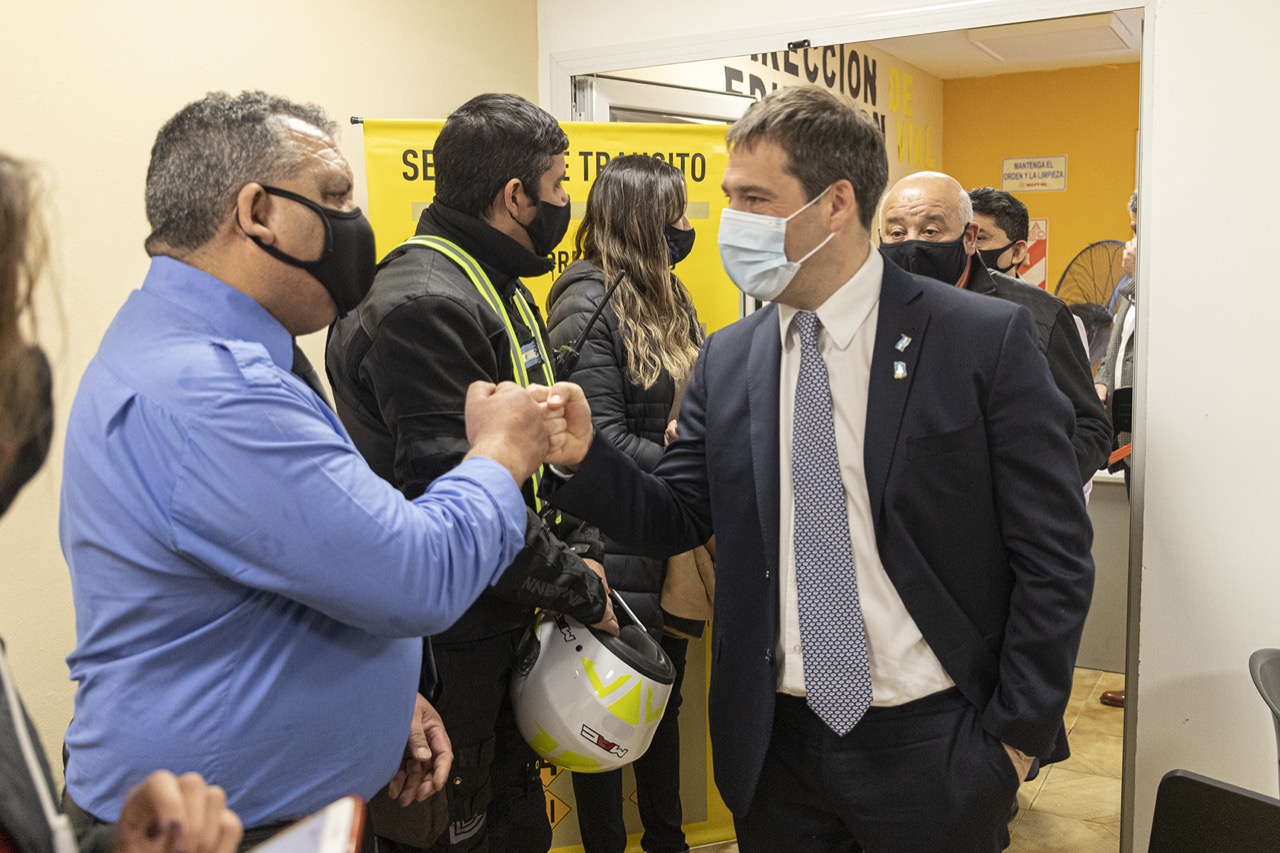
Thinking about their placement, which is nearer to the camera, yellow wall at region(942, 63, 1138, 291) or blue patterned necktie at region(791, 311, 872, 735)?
blue patterned necktie at region(791, 311, 872, 735)

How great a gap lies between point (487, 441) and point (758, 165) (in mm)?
614

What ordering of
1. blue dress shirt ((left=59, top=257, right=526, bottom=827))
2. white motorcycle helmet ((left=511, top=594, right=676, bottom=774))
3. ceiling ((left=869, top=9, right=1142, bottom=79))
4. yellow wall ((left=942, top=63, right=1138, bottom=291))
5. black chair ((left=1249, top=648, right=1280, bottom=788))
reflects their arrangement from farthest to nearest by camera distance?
yellow wall ((left=942, top=63, right=1138, bottom=291)), ceiling ((left=869, top=9, right=1142, bottom=79)), black chair ((left=1249, top=648, right=1280, bottom=788)), white motorcycle helmet ((left=511, top=594, right=676, bottom=774)), blue dress shirt ((left=59, top=257, right=526, bottom=827))

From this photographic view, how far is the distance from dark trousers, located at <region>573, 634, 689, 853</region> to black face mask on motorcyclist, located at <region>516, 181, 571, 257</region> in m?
1.27

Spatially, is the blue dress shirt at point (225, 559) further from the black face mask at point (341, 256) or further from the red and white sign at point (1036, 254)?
the red and white sign at point (1036, 254)

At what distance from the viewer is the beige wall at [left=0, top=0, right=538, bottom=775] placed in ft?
7.50

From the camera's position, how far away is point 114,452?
3.95 ft

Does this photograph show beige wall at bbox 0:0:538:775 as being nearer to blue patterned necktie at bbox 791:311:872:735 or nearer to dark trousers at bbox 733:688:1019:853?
blue patterned necktie at bbox 791:311:872:735

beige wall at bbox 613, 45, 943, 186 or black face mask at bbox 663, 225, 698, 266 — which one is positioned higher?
beige wall at bbox 613, 45, 943, 186

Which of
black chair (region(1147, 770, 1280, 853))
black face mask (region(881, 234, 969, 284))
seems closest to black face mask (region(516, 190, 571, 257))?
black face mask (region(881, 234, 969, 284))

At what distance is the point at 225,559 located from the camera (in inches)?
47.0

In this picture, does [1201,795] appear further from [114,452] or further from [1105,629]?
[1105,629]

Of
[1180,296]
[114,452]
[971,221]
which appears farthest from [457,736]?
[1180,296]

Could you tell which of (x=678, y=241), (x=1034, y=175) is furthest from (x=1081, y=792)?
(x=678, y=241)

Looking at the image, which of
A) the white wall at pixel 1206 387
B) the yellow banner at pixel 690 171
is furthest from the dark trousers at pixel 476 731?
the white wall at pixel 1206 387
